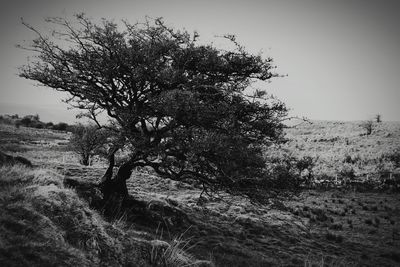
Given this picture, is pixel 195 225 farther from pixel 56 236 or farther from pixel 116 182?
pixel 56 236

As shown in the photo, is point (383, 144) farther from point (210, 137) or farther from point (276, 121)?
point (210, 137)

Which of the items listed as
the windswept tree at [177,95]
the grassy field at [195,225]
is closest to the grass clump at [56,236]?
the grassy field at [195,225]

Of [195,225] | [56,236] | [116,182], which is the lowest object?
[195,225]

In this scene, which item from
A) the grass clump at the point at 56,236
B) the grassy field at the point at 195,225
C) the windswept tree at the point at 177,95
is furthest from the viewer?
the windswept tree at the point at 177,95

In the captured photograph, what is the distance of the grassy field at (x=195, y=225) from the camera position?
14.2 ft

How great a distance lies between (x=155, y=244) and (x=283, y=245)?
954 cm

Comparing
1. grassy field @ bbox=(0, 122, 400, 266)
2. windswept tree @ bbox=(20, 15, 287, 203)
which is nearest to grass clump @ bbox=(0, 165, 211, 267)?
grassy field @ bbox=(0, 122, 400, 266)

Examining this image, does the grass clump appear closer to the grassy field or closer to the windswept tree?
the grassy field

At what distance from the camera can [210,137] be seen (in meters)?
8.59

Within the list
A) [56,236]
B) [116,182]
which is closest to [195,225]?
[116,182]

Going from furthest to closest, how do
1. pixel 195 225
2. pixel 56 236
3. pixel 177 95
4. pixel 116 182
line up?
1. pixel 195 225
2. pixel 116 182
3. pixel 177 95
4. pixel 56 236

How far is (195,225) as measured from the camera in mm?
13570

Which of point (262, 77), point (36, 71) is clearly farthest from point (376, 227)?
point (36, 71)

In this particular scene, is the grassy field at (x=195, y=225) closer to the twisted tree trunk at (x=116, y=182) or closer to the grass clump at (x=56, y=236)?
the grass clump at (x=56, y=236)
